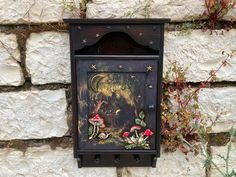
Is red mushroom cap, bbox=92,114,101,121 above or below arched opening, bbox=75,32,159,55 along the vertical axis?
below

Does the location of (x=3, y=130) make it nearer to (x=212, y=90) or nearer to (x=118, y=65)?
(x=118, y=65)

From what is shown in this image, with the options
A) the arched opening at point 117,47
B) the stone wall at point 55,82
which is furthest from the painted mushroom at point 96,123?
the arched opening at point 117,47

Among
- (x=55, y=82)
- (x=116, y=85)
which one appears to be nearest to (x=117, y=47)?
(x=116, y=85)

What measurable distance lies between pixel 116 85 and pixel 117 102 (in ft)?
0.24

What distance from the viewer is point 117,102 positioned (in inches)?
64.9

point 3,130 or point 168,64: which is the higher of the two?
point 168,64

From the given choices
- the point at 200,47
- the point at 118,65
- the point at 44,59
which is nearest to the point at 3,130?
the point at 44,59

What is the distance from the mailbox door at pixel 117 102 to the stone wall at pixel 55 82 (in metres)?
0.13

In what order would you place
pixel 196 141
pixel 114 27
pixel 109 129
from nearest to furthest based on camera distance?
pixel 114 27 < pixel 109 129 < pixel 196 141

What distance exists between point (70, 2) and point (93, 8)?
10cm

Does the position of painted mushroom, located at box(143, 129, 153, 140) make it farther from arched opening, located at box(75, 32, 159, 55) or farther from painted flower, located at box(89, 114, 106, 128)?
arched opening, located at box(75, 32, 159, 55)

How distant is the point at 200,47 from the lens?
1.71 m

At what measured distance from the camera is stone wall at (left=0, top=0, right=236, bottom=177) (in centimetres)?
166

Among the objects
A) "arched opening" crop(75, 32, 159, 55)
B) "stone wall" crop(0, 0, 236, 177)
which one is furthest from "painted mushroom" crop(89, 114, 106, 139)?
"arched opening" crop(75, 32, 159, 55)
